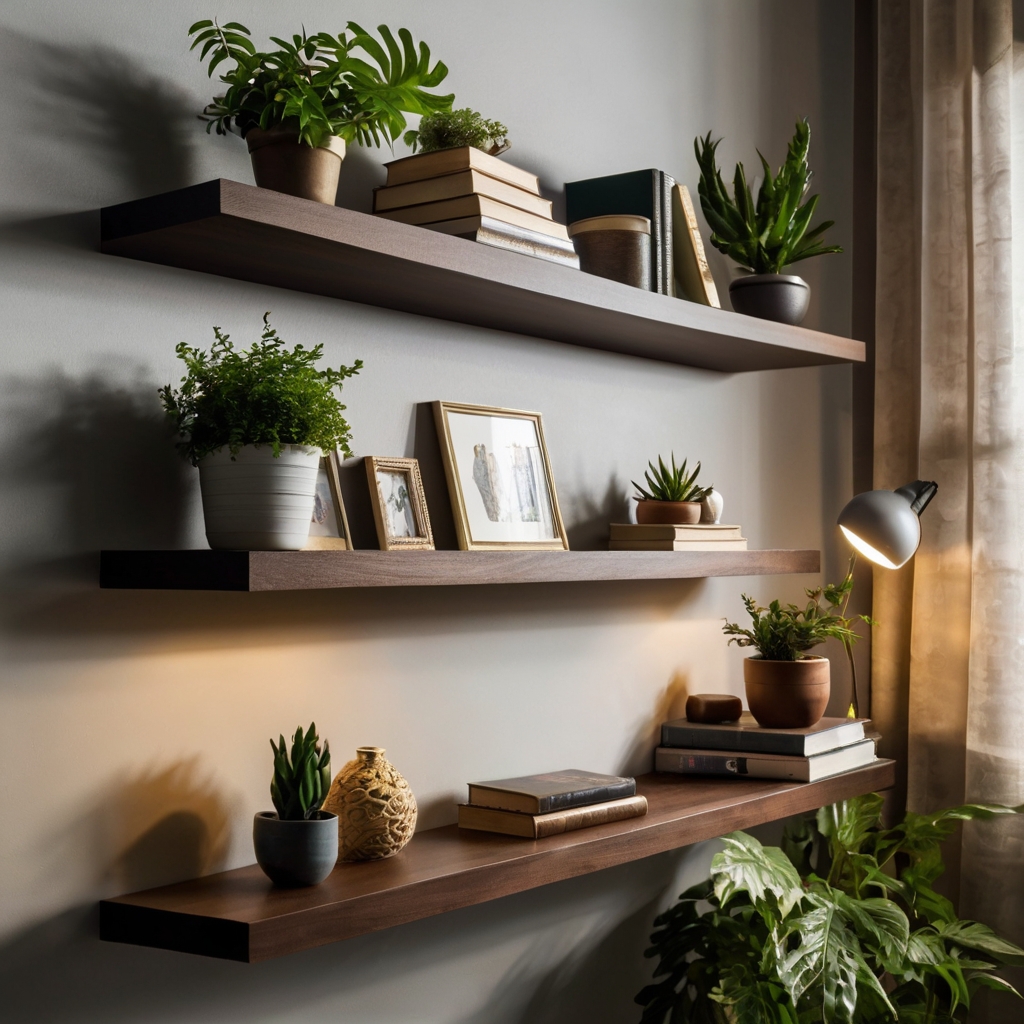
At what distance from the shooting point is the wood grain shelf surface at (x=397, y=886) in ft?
3.80

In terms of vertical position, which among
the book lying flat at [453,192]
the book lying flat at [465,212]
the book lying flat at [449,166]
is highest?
the book lying flat at [449,166]

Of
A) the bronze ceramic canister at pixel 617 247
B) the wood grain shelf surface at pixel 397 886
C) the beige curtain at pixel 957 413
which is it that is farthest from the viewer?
the beige curtain at pixel 957 413

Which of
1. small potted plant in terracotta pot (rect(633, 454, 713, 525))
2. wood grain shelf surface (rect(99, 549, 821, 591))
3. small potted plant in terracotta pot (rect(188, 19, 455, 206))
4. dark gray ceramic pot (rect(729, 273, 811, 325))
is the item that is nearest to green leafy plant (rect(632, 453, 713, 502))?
small potted plant in terracotta pot (rect(633, 454, 713, 525))

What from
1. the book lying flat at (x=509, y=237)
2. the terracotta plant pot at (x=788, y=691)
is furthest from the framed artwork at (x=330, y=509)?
the terracotta plant pot at (x=788, y=691)

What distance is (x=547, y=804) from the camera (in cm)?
154

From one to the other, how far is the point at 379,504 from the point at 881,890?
1426 mm

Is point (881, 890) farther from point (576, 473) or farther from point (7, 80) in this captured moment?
point (7, 80)

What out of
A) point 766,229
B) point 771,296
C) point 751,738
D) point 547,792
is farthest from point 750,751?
point 766,229

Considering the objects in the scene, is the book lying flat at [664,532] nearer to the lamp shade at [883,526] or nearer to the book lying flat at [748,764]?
the lamp shade at [883,526]

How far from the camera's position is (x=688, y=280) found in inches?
76.7

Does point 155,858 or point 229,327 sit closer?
point 155,858

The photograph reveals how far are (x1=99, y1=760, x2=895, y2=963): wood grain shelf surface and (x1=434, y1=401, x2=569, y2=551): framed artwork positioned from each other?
41cm

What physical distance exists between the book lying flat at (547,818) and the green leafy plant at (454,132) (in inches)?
34.7

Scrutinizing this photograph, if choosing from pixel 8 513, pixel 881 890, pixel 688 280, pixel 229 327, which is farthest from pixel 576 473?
pixel 881 890
